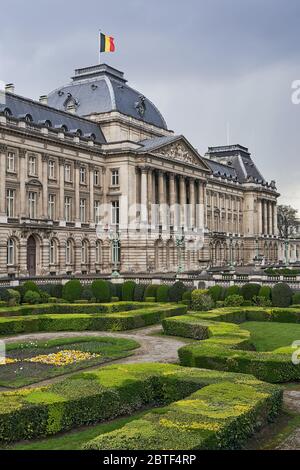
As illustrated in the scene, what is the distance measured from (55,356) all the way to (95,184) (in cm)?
4982

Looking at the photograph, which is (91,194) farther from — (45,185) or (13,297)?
(13,297)

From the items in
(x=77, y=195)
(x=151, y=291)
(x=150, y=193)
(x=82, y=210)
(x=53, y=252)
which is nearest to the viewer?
(x=151, y=291)

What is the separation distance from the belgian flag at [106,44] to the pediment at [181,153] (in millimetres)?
13526

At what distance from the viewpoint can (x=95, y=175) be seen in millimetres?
71250

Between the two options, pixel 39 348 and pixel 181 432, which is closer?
pixel 181 432

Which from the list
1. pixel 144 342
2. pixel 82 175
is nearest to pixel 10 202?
pixel 82 175

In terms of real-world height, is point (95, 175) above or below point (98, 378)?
above

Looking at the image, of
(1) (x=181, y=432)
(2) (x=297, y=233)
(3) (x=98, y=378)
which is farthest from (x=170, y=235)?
(2) (x=297, y=233)

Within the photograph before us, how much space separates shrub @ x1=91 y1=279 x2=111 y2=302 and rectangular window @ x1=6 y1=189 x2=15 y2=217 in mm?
16896

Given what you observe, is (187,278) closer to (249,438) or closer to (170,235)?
(170,235)

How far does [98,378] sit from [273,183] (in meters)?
114

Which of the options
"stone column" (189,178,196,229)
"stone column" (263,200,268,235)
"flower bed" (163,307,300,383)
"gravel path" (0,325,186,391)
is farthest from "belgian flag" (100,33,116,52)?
"stone column" (263,200,268,235)

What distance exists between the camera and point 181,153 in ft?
263

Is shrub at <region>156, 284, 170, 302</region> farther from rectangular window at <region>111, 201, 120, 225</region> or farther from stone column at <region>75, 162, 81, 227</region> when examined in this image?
rectangular window at <region>111, 201, 120, 225</region>
